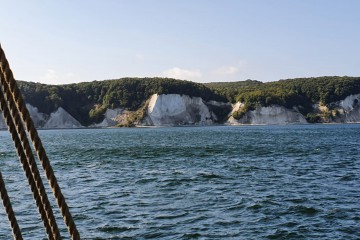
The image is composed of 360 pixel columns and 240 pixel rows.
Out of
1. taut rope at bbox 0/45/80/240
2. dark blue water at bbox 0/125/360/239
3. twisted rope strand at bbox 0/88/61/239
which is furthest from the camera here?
dark blue water at bbox 0/125/360/239

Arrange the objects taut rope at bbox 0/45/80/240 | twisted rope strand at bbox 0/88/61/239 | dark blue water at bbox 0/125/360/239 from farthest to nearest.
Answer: dark blue water at bbox 0/125/360/239, twisted rope strand at bbox 0/88/61/239, taut rope at bbox 0/45/80/240

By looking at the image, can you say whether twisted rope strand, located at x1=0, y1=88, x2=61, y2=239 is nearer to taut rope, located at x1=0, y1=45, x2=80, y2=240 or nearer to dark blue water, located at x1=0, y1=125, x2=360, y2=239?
taut rope, located at x1=0, y1=45, x2=80, y2=240

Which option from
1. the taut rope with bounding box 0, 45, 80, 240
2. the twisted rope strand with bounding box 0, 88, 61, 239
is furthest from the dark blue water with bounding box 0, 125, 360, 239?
the taut rope with bounding box 0, 45, 80, 240

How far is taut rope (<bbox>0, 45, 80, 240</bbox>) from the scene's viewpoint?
511 centimetres

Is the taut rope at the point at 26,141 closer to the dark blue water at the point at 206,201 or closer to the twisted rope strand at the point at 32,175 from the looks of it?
the twisted rope strand at the point at 32,175

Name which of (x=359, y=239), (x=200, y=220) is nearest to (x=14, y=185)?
(x=200, y=220)

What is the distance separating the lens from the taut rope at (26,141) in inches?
201

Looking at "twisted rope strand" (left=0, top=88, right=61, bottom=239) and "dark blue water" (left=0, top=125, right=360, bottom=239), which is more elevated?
"twisted rope strand" (left=0, top=88, right=61, bottom=239)

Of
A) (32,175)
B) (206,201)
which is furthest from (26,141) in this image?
(206,201)

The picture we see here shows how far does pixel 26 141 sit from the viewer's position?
217 inches

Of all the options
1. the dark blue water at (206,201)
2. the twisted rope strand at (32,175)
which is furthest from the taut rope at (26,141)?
the dark blue water at (206,201)

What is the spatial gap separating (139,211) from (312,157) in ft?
115

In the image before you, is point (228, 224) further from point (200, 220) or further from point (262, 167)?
point (262, 167)

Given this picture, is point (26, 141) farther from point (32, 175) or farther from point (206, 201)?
point (206, 201)
